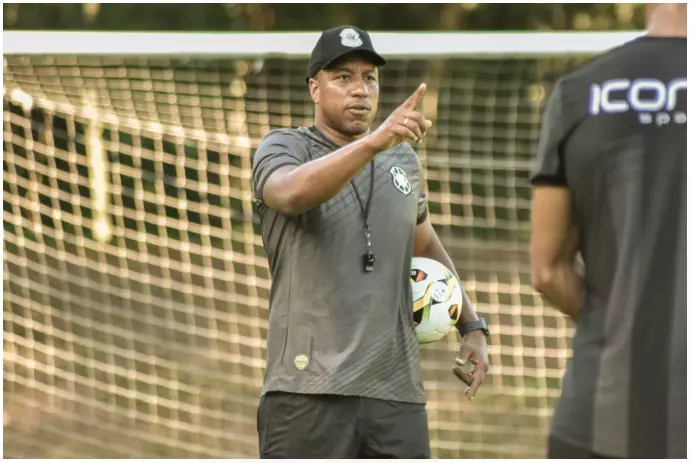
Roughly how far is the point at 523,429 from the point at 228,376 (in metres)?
2.14

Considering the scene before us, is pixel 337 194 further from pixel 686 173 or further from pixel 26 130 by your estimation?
pixel 26 130

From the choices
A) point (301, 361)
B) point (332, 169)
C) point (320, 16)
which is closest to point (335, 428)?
point (301, 361)

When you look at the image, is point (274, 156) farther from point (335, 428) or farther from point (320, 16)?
point (320, 16)

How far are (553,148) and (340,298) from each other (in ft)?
3.68

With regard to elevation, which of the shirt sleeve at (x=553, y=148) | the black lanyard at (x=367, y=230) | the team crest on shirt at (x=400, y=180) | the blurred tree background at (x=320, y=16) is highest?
the blurred tree background at (x=320, y=16)

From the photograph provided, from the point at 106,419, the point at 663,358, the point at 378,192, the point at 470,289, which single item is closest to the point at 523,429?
the point at 470,289

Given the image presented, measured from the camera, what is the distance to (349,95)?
11.6ft

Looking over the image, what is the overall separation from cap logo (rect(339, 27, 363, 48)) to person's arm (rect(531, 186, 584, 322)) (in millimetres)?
1195

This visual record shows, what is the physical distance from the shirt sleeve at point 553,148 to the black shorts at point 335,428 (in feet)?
3.90

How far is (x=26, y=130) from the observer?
6.77m

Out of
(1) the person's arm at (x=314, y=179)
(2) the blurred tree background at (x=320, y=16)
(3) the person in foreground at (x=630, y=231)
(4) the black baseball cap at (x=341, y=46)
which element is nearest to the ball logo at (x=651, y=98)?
(3) the person in foreground at (x=630, y=231)

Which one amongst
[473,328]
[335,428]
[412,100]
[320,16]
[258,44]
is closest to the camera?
[412,100]

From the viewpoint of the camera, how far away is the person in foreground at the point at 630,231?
2400mm

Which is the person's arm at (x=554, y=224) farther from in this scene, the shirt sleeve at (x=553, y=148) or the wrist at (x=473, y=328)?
the wrist at (x=473, y=328)
